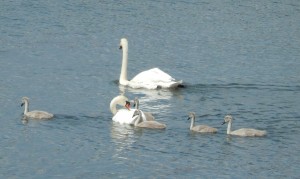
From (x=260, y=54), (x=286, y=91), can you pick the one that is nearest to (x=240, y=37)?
(x=260, y=54)

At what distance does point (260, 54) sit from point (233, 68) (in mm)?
2324

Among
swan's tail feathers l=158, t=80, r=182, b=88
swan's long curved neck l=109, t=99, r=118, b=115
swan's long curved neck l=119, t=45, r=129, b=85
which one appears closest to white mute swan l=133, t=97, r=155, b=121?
swan's long curved neck l=109, t=99, r=118, b=115

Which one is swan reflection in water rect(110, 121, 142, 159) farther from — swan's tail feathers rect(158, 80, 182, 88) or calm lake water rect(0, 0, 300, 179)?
swan's tail feathers rect(158, 80, 182, 88)

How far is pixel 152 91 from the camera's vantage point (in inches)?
1107

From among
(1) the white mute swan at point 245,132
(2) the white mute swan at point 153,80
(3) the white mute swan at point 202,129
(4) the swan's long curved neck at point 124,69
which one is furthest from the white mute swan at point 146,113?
(4) the swan's long curved neck at point 124,69

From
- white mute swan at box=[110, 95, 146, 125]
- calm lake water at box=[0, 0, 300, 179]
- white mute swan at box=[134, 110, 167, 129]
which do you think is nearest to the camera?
calm lake water at box=[0, 0, 300, 179]

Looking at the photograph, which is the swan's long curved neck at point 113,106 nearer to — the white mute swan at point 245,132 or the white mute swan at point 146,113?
the white mute swan at point 146,113

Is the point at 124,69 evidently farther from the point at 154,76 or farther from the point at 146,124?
the point at 146,124

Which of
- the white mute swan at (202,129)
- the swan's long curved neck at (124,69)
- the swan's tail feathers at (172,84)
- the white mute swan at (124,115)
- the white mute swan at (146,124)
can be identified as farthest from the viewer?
the swan's long curved neck at (124,69)

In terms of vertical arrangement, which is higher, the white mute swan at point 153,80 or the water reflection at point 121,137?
the white mute swan at point 153,80

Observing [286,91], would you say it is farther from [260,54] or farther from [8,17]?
[8,17]

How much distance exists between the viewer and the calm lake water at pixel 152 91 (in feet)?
70.6

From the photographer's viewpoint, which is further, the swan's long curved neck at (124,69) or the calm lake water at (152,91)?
the swan's long curved neck at (124,69)

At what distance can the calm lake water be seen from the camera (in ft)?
70.6
